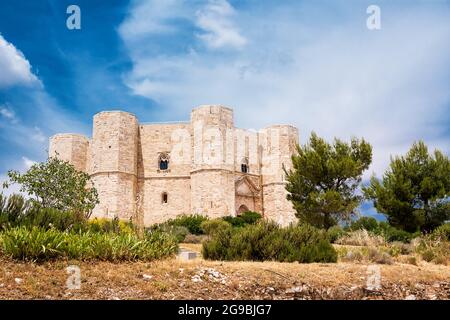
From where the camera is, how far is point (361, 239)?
17.8m

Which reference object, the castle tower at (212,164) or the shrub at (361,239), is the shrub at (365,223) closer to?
the shrub at (361,239)

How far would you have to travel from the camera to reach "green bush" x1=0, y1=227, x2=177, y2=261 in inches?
353

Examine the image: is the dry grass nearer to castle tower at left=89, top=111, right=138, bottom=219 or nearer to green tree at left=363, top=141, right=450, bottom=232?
green tree at left=363, top=141, right=450, bottom=232

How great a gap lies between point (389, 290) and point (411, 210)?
15193mm

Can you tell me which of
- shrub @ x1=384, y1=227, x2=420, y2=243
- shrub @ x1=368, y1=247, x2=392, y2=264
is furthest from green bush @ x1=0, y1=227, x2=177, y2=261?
shrub @ x1=384, y1=227, x2=420, y2=243

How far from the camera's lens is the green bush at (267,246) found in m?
11.5

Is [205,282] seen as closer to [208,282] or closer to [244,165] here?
[208,282]

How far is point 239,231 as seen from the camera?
12.3m

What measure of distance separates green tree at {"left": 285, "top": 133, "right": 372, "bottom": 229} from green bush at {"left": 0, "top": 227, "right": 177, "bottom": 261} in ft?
48.2

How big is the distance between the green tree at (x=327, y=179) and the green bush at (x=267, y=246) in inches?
458

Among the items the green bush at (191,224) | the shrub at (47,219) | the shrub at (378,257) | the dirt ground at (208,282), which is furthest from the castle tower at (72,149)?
the dirt ground at (208,282)

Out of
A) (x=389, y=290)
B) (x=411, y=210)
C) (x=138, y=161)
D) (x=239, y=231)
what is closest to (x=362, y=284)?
(x=389, y=290)
